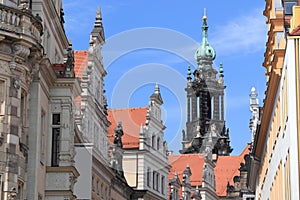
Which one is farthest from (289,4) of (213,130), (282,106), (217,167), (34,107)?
(213,130)

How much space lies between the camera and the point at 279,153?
32.6 meters

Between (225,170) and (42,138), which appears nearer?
(42,138)

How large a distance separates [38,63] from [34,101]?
4.83 ft

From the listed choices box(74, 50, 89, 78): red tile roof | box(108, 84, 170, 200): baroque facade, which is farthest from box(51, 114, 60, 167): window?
box(108, 84, 170, 200): baroque facade

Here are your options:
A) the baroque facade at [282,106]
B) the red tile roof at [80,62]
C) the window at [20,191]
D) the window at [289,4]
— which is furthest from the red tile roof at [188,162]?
the window at [20,191]

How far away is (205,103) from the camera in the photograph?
14350 centimetres

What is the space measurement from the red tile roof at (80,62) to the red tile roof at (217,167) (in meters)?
36.1

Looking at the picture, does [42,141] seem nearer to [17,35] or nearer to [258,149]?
[17,35]

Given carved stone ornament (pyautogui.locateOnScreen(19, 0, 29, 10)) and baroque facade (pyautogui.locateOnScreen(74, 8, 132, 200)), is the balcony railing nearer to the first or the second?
carved stone ornament (pyautogui.locateOnScreen(19, 0, 29, 10))

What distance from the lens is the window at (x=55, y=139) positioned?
32531 mm

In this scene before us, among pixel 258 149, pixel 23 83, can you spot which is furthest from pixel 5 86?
pixel 258 149

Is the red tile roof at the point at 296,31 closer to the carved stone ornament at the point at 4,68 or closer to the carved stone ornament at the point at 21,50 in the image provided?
the carved stone ornament at the point at 21,50

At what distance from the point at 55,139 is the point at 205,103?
111 metres

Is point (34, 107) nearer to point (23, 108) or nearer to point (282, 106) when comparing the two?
point (23, 108)
